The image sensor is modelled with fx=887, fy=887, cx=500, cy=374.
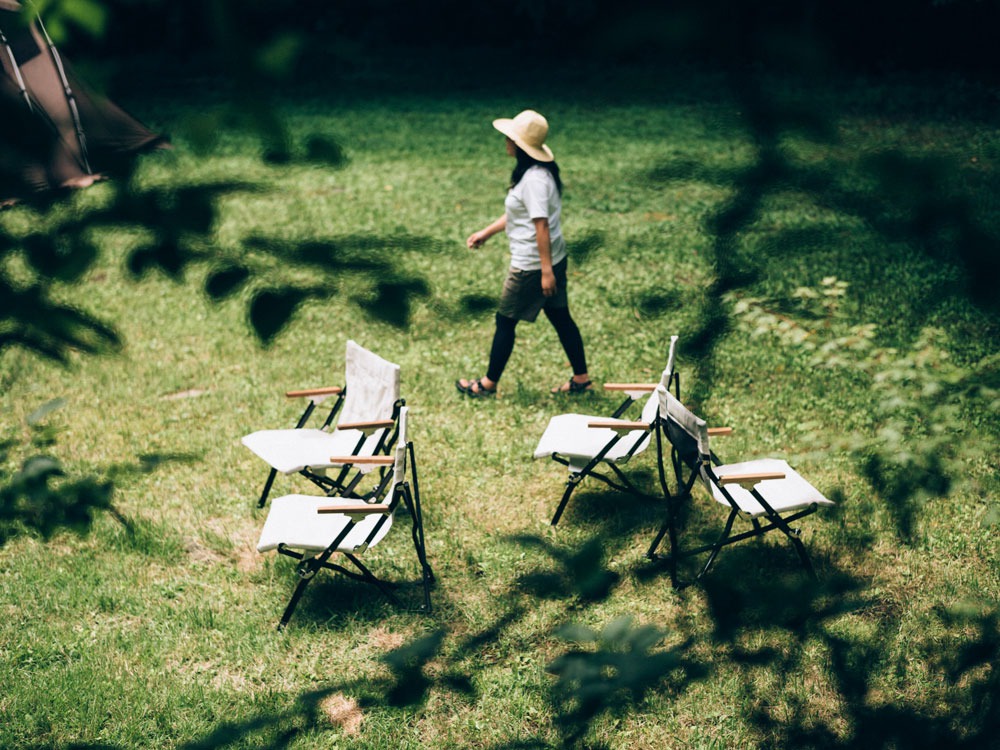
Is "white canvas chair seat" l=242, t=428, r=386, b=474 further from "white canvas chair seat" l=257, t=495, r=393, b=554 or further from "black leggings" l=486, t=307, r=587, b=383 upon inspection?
"black leggings" l=486, t=307, r=587, b=383

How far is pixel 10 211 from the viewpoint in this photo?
115 centimetres

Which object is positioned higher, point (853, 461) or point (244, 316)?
point (244, 316)

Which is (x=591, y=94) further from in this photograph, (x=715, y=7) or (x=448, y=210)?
(x=448, y=210)

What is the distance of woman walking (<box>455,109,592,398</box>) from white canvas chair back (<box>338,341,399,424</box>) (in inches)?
33.1

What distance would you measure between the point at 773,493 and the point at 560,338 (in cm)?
206

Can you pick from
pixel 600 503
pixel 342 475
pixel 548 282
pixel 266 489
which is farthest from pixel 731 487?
pixel 266 489

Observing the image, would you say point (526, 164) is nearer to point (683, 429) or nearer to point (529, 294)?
point (529, 294)

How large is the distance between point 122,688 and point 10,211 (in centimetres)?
330

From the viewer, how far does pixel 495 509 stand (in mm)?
5031

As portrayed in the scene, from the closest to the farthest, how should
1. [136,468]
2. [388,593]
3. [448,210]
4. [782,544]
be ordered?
[136,468]
[388,593]
[782,544]
[448,210]

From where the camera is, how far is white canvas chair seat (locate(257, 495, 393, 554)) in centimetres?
408

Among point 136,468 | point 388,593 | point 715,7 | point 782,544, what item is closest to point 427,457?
point 388,593

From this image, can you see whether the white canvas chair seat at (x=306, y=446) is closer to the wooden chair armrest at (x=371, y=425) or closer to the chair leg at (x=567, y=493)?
the wooden chair armrest at (x=371, y=425)

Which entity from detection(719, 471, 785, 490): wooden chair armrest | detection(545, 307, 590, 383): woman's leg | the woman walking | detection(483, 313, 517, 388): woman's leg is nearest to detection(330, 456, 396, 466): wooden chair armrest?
the woman walking
